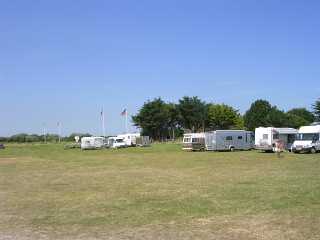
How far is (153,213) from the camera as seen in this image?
1453 cm

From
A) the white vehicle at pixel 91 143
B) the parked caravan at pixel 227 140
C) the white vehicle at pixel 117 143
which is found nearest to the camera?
the parked caravan at pixel 227 140

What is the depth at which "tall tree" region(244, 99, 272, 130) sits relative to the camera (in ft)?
410

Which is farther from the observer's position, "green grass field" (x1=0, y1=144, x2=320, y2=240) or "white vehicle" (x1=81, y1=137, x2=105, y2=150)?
"white vehicle" (x1=81, y1=137, x2=105, y2=150)

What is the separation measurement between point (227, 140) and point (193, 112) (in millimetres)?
59218

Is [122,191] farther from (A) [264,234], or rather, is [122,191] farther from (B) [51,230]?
(A) [264,234]

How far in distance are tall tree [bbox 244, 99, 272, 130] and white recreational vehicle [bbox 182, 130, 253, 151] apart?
5491 centimetres

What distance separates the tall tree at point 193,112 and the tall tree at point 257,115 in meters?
10.9

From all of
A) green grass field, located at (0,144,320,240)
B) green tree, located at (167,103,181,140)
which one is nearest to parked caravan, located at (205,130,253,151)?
green grass field, located at (0,144,320,240)

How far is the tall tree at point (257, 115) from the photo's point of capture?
124938mm

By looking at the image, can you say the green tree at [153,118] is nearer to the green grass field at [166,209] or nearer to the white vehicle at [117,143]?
the white vehicle at [117,143]

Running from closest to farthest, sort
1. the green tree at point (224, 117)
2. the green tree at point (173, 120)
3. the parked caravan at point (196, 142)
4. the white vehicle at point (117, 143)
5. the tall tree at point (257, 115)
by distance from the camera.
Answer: the parked caravan at point (196, 142) < the white vehicle at point (117, 143) < the green tree at point (224, 117) < the tall tree at point (257, 115) < the green tree at point (173, 120)

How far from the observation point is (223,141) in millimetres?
67125

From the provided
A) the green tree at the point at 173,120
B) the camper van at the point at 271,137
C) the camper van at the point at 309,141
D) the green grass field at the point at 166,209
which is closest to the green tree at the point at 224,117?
the green tree at the point at 173,120

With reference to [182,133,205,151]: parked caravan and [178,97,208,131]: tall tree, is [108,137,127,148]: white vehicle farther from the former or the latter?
[178,97,208,131]: tall tree
